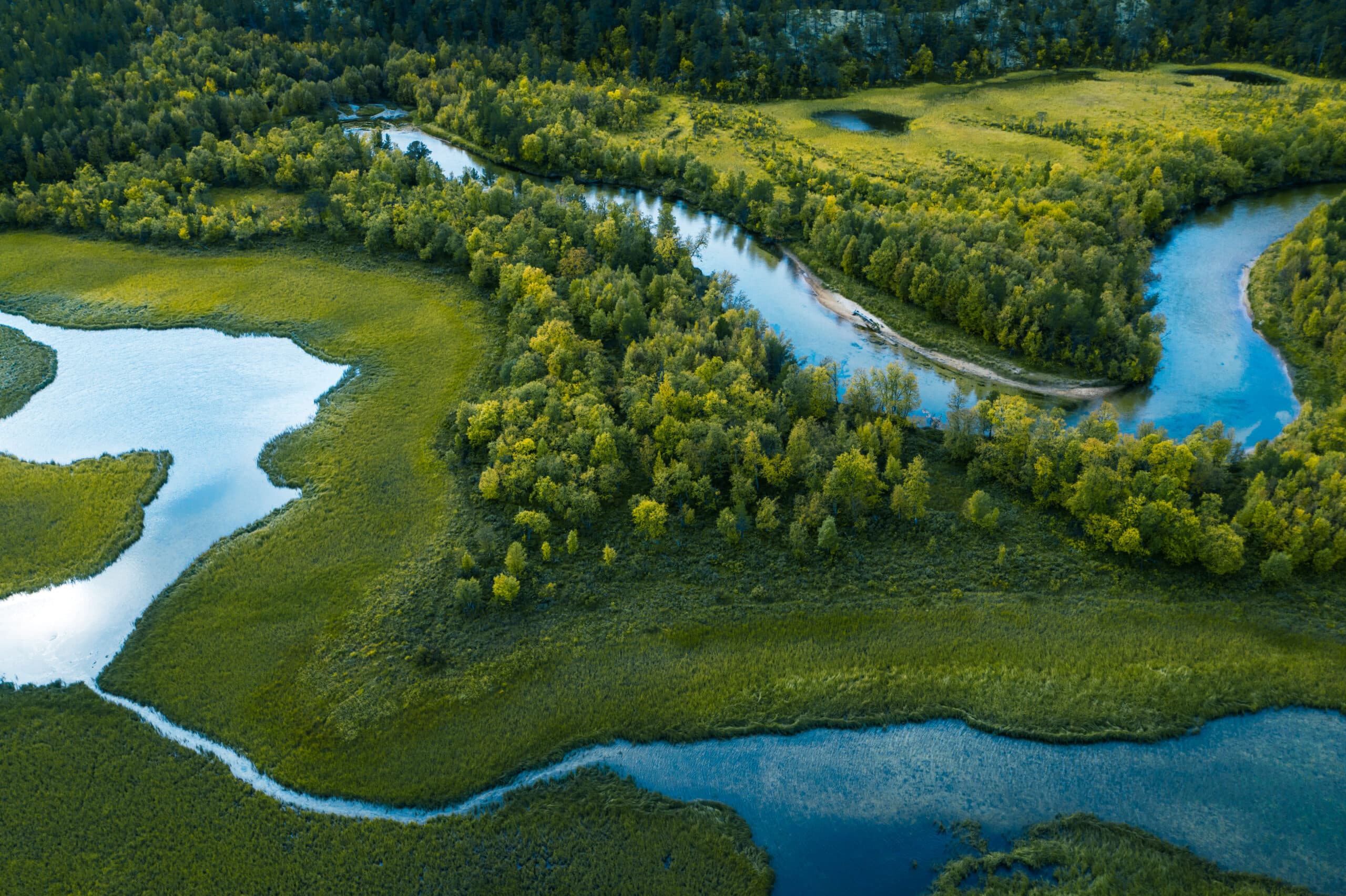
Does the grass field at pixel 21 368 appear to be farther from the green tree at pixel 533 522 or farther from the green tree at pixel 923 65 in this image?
the green tree at pixel 923 65

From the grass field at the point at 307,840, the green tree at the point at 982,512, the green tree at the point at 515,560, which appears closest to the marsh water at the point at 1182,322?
the green tree at the point at 982,512

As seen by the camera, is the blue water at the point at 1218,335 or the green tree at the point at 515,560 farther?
the blue water at the point at 1218,335

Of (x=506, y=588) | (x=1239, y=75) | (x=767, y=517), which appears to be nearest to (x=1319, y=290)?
(x=767, y=517)

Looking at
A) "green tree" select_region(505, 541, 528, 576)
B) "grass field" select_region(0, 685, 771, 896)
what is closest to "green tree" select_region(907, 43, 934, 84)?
"green tree" select_region(505, 541, 528, 576)

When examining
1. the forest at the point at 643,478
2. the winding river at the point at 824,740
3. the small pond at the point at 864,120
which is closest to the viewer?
the winding river at the point at 824,740

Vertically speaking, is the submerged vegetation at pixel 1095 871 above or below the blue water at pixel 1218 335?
below

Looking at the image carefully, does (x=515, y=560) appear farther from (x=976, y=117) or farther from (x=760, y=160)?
(x=976, y=117)

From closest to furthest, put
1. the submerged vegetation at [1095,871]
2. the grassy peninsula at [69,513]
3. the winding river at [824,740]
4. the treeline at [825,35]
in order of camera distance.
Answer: the submerged vegetation at [1095,871]
the winding river at [824,740]
the grassy peninsula at [69,513]
the treeline at [825,35]
